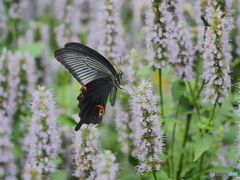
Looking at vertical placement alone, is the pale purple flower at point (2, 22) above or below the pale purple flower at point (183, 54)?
above

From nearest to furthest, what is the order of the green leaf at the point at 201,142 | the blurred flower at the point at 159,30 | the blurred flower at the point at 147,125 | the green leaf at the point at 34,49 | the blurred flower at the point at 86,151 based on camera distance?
the blurred flower at the point at 147,125, the blurred flower at the point at 86,151, the green leaf at the point at 201,142, the blurred flower at the point at 159,30, the green leaf at the point at 34,49

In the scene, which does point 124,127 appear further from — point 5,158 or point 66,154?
point 5,158

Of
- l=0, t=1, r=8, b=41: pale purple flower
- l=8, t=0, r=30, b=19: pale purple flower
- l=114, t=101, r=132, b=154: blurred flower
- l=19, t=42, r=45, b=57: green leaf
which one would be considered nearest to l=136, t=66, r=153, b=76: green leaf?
l=114, t=101, r=132, b=154: blurred flower

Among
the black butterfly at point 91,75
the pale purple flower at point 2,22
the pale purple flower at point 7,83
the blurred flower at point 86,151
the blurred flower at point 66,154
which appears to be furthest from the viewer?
the pale purple flower at point 2,22

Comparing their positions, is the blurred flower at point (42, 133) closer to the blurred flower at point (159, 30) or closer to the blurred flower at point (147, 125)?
the blurred flower at point (147, 125)

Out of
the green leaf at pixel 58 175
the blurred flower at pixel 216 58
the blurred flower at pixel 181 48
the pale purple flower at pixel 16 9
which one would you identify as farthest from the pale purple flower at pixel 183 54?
the pale purple flower at pixel 16 9

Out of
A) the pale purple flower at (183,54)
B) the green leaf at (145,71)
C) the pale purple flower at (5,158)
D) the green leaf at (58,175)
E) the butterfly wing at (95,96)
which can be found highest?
the pale purple flower at (183,54)

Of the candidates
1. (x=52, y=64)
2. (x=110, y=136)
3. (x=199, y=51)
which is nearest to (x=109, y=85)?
(x=199, y=51)
